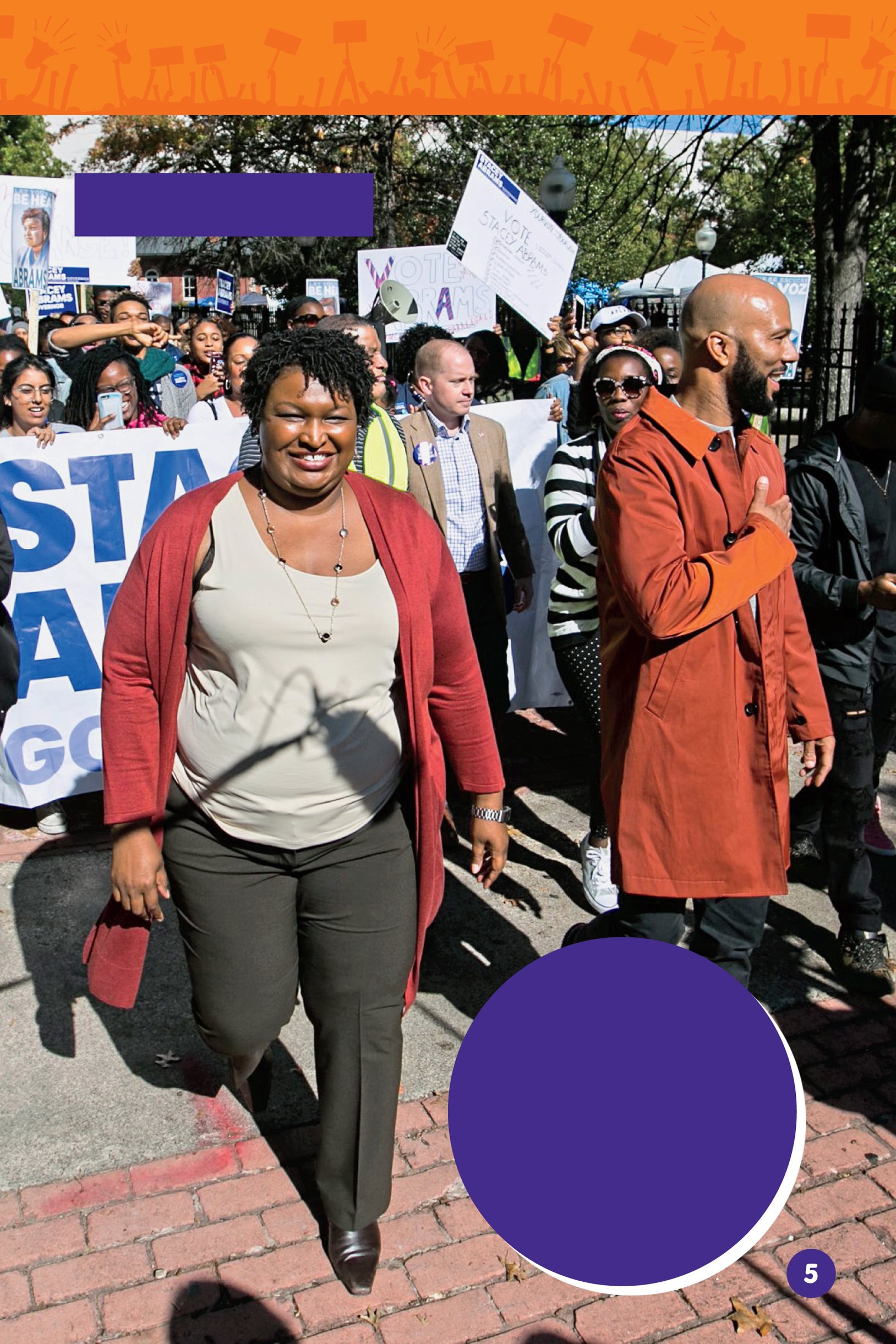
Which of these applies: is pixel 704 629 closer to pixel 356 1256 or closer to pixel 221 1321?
pixel 356 1256

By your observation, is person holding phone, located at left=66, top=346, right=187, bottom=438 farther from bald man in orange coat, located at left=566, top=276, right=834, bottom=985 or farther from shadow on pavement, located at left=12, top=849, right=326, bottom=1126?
bald man in orange coat, located at left=566, top=276, right=834, bottom=985

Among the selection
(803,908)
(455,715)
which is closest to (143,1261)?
(455,715)

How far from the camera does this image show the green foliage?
44719 mm

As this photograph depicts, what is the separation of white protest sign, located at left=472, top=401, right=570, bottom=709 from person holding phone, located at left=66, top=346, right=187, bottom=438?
1602 millimetres

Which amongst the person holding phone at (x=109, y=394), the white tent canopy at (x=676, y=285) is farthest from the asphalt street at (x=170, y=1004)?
the white tent canopy at (x=676, y=285)


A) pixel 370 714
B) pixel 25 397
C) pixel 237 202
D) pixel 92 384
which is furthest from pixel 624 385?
pixel 237 202

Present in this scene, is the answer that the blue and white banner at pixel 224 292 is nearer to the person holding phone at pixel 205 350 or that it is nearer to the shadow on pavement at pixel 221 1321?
the person holding phone at pixel 205 350

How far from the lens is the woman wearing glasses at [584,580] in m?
4.59

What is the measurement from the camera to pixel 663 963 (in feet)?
6.16

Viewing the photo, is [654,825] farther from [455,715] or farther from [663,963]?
[663,963]

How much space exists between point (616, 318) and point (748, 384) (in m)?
→ 5.36

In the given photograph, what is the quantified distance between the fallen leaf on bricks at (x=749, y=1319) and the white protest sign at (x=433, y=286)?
8.18 metres

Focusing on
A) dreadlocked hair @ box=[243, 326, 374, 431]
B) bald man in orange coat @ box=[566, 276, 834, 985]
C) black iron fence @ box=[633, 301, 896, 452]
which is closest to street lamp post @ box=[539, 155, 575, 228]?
black iron fence @ box=[633, 301, 896, 452]

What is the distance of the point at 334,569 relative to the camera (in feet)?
9.36
